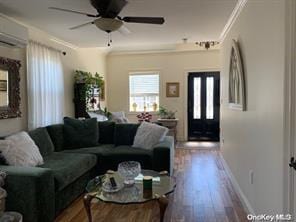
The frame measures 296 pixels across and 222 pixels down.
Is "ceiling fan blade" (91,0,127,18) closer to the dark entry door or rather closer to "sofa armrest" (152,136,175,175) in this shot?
"sofa armrest" (152,136,175,175)

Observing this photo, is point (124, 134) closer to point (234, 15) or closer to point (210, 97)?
point (234, 15)

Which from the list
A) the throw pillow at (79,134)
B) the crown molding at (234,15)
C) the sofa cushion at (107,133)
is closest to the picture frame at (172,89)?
the crown molding at (234,15)

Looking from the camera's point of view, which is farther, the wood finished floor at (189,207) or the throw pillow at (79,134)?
the throw pillow at (79,134)

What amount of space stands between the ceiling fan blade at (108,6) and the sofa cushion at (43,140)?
1992mm

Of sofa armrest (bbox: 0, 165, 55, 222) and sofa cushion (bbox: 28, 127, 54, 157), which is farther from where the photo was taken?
sofa cushion (bbox: 28, 127, 54, 157)

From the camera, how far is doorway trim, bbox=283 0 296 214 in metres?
1.84

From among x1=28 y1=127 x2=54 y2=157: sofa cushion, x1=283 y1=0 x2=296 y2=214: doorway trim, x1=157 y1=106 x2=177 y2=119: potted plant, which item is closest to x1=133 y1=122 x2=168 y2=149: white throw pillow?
x1=28 y1=127 x2=54 y2=157: sofa cushion

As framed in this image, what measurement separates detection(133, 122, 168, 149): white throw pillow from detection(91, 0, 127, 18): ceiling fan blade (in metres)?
2.04

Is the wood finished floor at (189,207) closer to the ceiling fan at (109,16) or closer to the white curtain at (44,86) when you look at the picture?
the white curtain at (44,86)

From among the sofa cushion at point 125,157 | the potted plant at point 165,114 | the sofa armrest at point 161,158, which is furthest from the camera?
the potted plant at point 165,114

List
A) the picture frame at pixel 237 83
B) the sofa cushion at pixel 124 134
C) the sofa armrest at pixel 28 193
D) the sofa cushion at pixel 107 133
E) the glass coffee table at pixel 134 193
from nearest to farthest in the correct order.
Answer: the glass coffee table at pixel 134 193, the sofa armrest at pixel 28 193, the picture frame at pixel 237 83, the sofa cushion at pixel 124 134, the sofa cushion at pixel 107 133

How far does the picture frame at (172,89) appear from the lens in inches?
316

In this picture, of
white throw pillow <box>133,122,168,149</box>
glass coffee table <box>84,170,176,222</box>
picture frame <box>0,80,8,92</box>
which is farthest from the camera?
white throw pillow <box>133,122,168,149</box>

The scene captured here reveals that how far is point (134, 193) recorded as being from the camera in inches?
99.4
